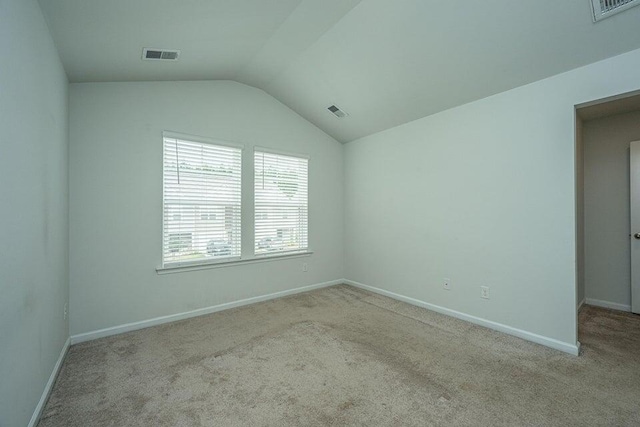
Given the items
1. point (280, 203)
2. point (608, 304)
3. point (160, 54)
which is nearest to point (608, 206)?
point (608, 304)

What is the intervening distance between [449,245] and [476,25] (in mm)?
2298

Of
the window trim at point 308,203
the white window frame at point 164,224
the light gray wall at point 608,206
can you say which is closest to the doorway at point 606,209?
the light gray wall at point 608,206

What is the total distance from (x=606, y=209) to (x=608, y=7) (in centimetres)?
290

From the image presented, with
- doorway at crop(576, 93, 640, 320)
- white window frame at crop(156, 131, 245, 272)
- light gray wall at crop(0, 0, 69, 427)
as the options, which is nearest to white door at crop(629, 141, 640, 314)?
doorway at crop(576, 93, 640, 320)

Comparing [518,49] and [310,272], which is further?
[310,272]

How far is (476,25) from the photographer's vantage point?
2352mm

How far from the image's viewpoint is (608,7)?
6.50 feet

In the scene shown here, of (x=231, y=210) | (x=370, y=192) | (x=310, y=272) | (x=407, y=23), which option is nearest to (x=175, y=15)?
(x=407, y=23)

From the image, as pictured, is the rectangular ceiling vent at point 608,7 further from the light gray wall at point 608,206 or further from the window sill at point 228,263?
the window sill at point 228,263

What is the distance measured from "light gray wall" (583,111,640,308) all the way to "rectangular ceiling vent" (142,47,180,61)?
17.5 ft

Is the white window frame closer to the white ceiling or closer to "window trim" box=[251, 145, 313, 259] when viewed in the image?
"window trim" box=[251, 145, 313, 259]

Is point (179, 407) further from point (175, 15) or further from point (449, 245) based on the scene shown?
point (449, 245)

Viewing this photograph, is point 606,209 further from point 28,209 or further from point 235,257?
point 28,209

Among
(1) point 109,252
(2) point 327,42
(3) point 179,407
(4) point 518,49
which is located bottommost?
A: (3) point 179,407
